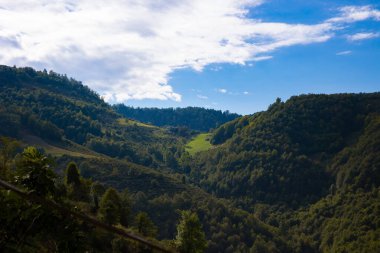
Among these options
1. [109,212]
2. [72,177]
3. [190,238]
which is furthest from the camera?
[72,177]

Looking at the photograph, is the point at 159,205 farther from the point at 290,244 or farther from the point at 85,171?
the point at 290,244

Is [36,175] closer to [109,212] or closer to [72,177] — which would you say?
[109,212]

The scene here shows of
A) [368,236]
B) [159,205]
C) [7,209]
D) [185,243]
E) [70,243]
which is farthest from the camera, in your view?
[368,236]

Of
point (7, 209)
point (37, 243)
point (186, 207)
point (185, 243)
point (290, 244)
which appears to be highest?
point (7, 209)

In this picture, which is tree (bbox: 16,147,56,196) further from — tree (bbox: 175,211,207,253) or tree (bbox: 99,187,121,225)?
tree (bbox: 175,211,207,253)

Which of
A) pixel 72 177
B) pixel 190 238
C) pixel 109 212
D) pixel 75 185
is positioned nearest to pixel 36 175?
pixel 109 212

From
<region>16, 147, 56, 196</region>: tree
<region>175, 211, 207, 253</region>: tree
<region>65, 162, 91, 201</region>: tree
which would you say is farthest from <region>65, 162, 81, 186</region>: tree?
<region>16, 147, 56, 196</region>: tree

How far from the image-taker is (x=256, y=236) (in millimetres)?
184000

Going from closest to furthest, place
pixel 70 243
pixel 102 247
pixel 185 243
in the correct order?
pixel 70 243 → pixel 102 247 → pixel 185 243

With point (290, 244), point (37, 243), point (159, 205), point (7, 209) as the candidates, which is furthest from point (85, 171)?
point (7, 209)

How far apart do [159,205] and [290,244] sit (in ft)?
234

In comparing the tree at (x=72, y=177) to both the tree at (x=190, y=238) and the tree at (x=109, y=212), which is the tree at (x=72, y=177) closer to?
the tree at (x=109, y=212)

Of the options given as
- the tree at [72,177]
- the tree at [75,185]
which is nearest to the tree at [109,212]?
the tree at [75,185]

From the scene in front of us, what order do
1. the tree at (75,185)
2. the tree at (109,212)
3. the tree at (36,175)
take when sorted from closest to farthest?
the tree at (36,175) < the tree at (109,212) < the tree at (75,185)
